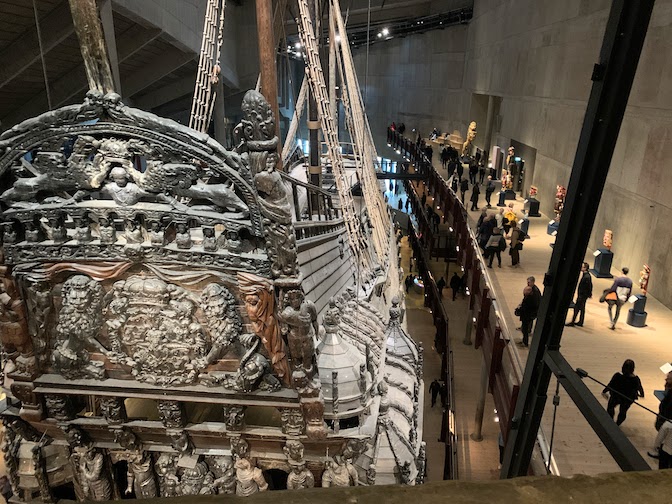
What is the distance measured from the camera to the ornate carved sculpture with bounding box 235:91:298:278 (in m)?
3.18

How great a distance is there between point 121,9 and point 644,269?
378 inches

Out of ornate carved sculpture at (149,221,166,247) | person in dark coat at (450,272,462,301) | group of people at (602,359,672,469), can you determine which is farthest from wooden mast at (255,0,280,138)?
person in dark coat at (450,272,462,301)

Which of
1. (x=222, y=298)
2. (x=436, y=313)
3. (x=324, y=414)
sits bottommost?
(x=436, y=313)

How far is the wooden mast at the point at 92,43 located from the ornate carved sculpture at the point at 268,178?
1050 millimetres

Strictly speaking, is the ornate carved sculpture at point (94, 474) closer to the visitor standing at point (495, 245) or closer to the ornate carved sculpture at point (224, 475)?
the ornate carved sculpture at point (224, 475)

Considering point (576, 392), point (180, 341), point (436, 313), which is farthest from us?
point (436, 313)

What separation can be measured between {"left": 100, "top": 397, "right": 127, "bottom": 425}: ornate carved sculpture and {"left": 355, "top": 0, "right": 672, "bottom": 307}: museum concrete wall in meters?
7.16

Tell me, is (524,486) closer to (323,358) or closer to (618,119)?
(618,119)

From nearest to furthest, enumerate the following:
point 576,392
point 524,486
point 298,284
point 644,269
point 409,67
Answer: point 524,486 → point 576,392 → point 298,284 → point 644,269 → point 409,67

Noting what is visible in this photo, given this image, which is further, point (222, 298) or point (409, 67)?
point (409, 67)

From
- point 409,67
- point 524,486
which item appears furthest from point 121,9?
point 409,67

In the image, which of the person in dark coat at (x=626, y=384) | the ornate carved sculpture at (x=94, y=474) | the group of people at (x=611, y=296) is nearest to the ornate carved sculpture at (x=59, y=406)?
the ornate carved sculpture at (x=94, y=474)

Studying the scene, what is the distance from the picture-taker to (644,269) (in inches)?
272

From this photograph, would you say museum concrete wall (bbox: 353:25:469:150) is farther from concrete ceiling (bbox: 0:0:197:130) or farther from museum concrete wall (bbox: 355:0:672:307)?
concrete ceiling (bbox: 0:0:197:130)
